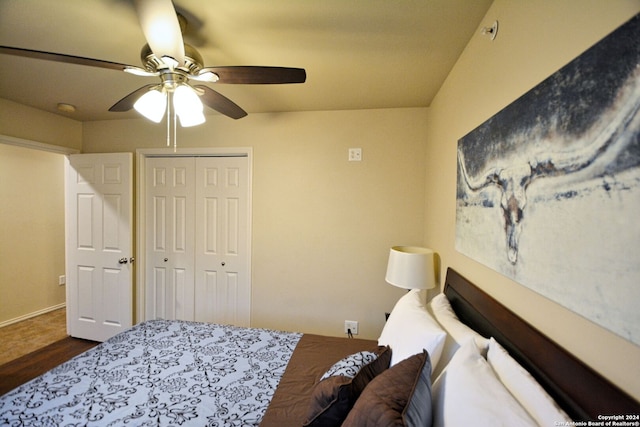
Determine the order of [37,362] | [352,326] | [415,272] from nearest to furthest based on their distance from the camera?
[415,272]
[37,362]
[352,326]

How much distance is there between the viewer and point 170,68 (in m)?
1.21

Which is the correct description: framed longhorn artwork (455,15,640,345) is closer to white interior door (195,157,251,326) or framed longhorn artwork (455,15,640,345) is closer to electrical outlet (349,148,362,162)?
electrical outlet (349,148,362,162)

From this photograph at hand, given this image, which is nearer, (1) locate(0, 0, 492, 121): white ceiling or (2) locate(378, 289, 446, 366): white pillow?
(2) locate(378, 289, 446, 366): white pillow

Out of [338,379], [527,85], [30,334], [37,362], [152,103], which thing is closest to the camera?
[527,85]

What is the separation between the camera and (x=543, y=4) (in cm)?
77

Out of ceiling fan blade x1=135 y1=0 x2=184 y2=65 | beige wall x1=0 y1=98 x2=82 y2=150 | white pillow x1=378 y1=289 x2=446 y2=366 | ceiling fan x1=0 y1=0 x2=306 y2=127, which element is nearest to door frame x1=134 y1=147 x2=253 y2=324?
beige wall x1=0 y1=98 x2=82 y2=150

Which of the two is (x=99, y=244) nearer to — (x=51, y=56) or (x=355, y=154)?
(x=51, y=56)

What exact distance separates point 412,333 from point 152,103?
1752 mm

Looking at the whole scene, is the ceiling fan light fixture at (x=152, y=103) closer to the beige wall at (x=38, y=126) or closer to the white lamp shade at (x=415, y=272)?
the white lamp shade at (x=415, y=272)

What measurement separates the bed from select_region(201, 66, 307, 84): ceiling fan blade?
130cm

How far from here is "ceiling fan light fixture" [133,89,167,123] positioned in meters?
1.31

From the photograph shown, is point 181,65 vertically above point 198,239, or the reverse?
point 181,65

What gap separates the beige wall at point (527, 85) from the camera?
55cm

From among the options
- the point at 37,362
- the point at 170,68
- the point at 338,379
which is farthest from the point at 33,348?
the point at 338,379
